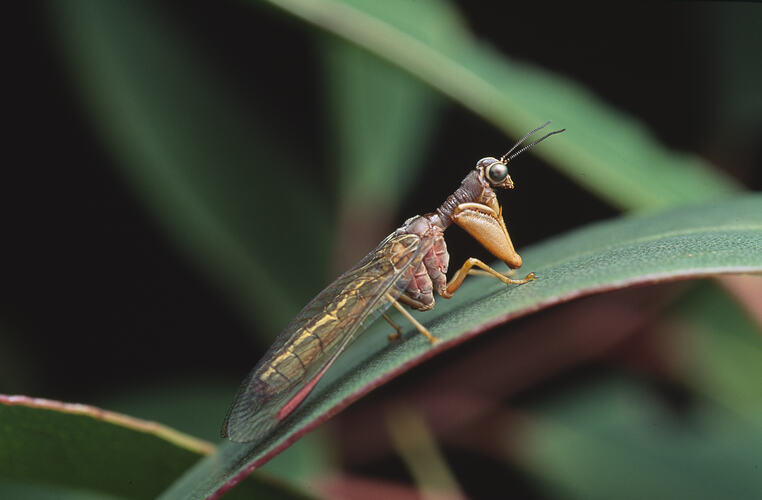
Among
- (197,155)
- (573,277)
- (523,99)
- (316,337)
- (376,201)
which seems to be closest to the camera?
(573,277)

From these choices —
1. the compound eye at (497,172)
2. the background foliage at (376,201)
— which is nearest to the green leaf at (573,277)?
the compound eye at (497,172)

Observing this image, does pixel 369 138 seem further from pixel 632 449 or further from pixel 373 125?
pixel 632 449

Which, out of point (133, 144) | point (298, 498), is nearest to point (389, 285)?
point (298, 498)

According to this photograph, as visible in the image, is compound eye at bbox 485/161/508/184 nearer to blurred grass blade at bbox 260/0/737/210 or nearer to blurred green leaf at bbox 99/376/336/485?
blurred grass blade at bbox 260/0/737/210

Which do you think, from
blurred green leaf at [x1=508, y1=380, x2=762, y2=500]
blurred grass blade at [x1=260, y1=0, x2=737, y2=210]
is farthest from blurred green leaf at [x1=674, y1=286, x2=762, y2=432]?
blurred grass blade at [x1=260, y1=0, x2=737, y2=210]

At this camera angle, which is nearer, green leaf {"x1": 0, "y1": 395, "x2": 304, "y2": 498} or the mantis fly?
green leaf {"x1": 0, "y1": 395, "x2": 304, "y2": 498}

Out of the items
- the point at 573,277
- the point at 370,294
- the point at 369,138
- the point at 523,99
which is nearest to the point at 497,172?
the point at 523,99

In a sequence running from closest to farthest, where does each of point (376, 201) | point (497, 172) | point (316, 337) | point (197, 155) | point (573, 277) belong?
point (573, 277) → point (316, 337) → point (497, 172) → point (197, 155) → point (376, 201)
